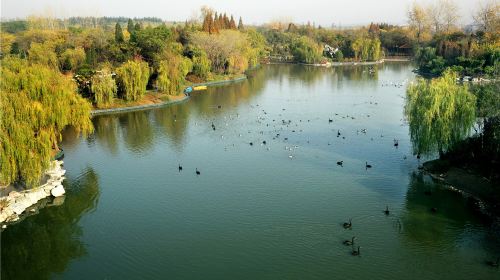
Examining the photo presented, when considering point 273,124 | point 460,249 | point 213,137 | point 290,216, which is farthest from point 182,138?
point 460,249

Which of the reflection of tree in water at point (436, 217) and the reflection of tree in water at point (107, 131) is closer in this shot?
the reflection of tree in water at point (436, 217)

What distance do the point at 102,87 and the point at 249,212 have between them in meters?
28.0

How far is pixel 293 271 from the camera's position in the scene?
1680 cm

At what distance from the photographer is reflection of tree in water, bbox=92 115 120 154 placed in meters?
33.9

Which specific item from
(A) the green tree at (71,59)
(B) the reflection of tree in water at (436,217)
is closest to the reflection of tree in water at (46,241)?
(B) the reflection of tree in water at (436,217)

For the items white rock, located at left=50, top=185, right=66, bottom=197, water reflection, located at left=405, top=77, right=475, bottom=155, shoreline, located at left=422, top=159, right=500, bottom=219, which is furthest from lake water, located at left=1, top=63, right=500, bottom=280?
water reflection, located at left=405, top=77, right=475, bottom=155

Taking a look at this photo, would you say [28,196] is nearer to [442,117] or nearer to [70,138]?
[70,138]

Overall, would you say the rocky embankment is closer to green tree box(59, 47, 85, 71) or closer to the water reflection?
the water reflection

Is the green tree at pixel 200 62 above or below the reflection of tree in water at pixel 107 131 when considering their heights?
Answer: above

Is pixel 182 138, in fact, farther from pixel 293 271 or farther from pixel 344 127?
pixel 293 271

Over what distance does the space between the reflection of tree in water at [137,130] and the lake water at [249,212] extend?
0.55 ft

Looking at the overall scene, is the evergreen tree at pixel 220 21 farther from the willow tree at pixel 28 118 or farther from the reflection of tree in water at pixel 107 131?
the willow tree at pixel 28 118

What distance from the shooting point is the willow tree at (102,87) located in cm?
4344

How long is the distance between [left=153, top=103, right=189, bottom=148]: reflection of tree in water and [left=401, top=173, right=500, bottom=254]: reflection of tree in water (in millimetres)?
17884
